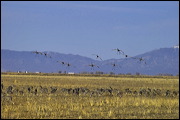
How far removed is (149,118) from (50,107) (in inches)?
303

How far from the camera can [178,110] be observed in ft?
99.2

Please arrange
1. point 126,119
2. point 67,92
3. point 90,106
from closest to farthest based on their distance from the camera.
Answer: point 126,119 → point 90,106 → point 67,92

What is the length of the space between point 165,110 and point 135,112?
8.19ft

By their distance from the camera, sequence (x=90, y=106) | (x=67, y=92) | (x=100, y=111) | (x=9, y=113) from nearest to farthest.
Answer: (x=9, y=113)
(x=100, y=111)
(x=90, y=106)
(x=67, y=92)

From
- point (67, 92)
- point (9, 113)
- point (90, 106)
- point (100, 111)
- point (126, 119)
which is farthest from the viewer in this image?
point (67, 92)

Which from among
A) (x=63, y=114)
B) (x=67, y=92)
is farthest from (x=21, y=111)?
(x=67, y=92)

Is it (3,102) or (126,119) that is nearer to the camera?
(126,119)

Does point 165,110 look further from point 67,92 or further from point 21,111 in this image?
point 67,92

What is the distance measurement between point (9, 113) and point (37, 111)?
1869 mm

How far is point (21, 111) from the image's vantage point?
1131 inches

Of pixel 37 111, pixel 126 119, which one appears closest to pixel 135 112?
pixel 126 119

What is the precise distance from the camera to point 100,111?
96.4 feet

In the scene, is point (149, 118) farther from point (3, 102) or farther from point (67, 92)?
point (67, 92)

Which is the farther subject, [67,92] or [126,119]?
[67,92]
